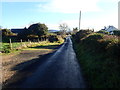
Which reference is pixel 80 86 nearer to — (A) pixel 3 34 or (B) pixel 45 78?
(B) pixel 45 78

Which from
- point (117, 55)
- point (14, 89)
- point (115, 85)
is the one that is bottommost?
point (14, 89)

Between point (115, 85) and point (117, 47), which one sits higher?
point (117, 47)

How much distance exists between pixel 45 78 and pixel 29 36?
3596 cm

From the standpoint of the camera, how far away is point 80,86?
6.96 meters

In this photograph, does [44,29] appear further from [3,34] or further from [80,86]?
[80,86]

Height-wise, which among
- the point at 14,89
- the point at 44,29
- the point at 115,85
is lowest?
the point at 14,89

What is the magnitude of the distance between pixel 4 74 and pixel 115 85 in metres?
6.79

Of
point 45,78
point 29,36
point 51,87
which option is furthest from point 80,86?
point 29,36

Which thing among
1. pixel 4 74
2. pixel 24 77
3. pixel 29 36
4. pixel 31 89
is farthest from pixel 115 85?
pixel 29 36

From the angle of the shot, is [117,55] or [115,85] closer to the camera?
[115,85]

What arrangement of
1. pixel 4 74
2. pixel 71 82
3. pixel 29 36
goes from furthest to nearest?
pixel 29 36 → pixel 4 74 → pixel 71 82

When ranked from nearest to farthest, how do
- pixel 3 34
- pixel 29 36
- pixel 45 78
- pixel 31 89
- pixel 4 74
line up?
pixel 31 89
pixel 45 78
pixel 4 74
pixel 29 36
pixel 3 34

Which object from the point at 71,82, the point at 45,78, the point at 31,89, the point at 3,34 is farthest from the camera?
the point at 3,34

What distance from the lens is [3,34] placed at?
4684 cm
